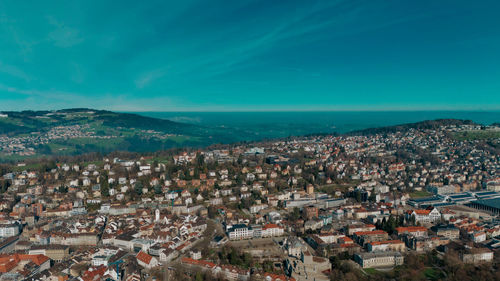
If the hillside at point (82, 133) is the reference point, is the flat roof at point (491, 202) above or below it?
below

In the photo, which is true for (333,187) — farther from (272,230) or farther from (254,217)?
(272,230)

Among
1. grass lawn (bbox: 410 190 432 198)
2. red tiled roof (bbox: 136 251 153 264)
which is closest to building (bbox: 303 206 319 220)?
red tiled roof (bbox: 136 251 153 264)

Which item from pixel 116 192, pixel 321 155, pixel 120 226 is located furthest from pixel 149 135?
pixel 120 226

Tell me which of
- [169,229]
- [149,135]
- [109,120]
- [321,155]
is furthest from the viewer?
[109,120]

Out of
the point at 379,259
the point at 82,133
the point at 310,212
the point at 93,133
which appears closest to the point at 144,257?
the point at 379,259

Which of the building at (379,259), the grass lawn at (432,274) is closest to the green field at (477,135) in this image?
the building at (379,259)

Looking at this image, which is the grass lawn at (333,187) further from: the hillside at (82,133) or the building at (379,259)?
the hillside at (82,133)

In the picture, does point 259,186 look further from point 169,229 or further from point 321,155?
point 321,155
